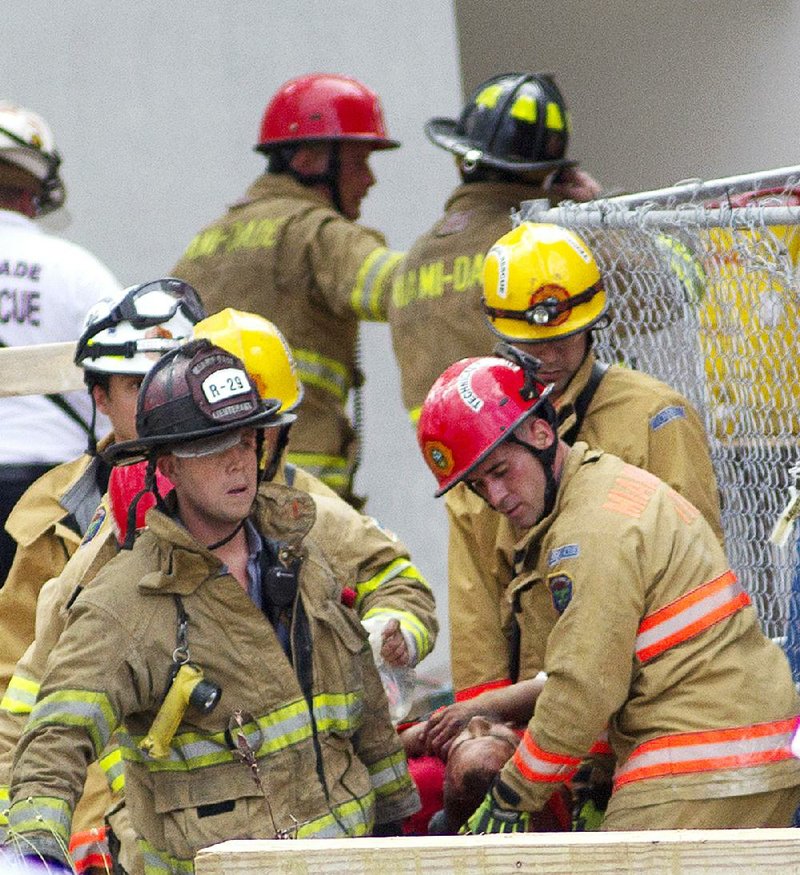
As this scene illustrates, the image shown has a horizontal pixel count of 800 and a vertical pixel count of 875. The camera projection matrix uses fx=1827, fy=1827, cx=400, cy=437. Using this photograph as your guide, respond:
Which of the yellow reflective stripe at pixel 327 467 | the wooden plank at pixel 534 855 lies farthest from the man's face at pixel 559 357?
the wooden plank at pixel 534 855

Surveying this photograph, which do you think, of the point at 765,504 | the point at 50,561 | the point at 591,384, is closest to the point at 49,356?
the point at 50,561

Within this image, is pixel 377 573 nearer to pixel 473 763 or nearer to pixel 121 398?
pixel 473 763

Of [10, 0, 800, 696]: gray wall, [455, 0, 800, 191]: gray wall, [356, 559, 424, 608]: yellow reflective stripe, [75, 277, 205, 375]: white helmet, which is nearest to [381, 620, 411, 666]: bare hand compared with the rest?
[356, 559, 424, 608]: yellow reflective stripe

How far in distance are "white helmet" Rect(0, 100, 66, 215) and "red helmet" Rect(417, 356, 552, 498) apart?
2.72 meters

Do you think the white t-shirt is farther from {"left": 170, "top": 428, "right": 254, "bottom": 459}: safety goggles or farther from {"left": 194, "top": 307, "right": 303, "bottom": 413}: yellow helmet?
{"left": 170, "top": 428, "right": 254, "bottom": 459}: safety goggles

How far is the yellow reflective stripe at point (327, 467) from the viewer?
6.80m

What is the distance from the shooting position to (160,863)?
12.1 feet

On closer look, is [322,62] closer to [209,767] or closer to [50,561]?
[50,561]

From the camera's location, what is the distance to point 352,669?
381 cm

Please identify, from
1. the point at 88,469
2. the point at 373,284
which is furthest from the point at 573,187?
the point at 88,469

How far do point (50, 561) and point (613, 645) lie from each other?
1.77m

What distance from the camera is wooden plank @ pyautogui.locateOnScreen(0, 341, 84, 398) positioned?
508cm

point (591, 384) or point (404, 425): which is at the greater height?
point (591, 384)

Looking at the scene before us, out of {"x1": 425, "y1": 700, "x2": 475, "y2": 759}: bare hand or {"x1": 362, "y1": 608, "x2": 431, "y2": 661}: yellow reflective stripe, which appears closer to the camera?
{"x1": 362, "y1": 608, "x2": 431, "y2": 661}: yellow reflective stripe
